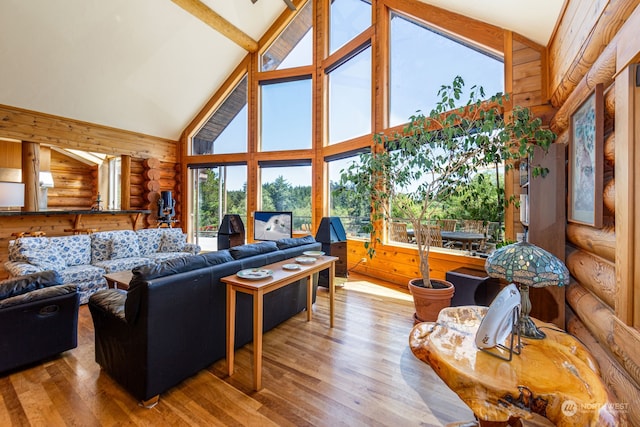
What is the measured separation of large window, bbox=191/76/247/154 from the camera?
6.57m

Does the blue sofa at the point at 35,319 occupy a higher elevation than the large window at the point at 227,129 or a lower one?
lower

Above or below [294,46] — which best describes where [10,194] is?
below

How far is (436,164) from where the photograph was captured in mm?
2766

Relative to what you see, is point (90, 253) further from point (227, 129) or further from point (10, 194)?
point (227, 129)

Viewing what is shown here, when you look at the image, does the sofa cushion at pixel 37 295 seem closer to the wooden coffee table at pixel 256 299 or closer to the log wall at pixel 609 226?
the wooden coffee table at pixel 256 299

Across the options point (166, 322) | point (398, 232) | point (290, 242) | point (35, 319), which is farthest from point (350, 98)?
point (35, 319)

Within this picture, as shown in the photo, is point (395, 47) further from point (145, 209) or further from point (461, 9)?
point (145, 209)

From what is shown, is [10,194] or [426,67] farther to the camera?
[426,67]

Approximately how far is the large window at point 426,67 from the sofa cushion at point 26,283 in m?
4.55

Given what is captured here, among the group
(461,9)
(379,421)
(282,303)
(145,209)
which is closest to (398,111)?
(461,9)

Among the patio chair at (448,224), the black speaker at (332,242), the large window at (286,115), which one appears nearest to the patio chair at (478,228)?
the patio chair at (448,224)

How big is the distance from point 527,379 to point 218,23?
683 cm

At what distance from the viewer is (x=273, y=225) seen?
504cm

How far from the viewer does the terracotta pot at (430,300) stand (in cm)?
267
